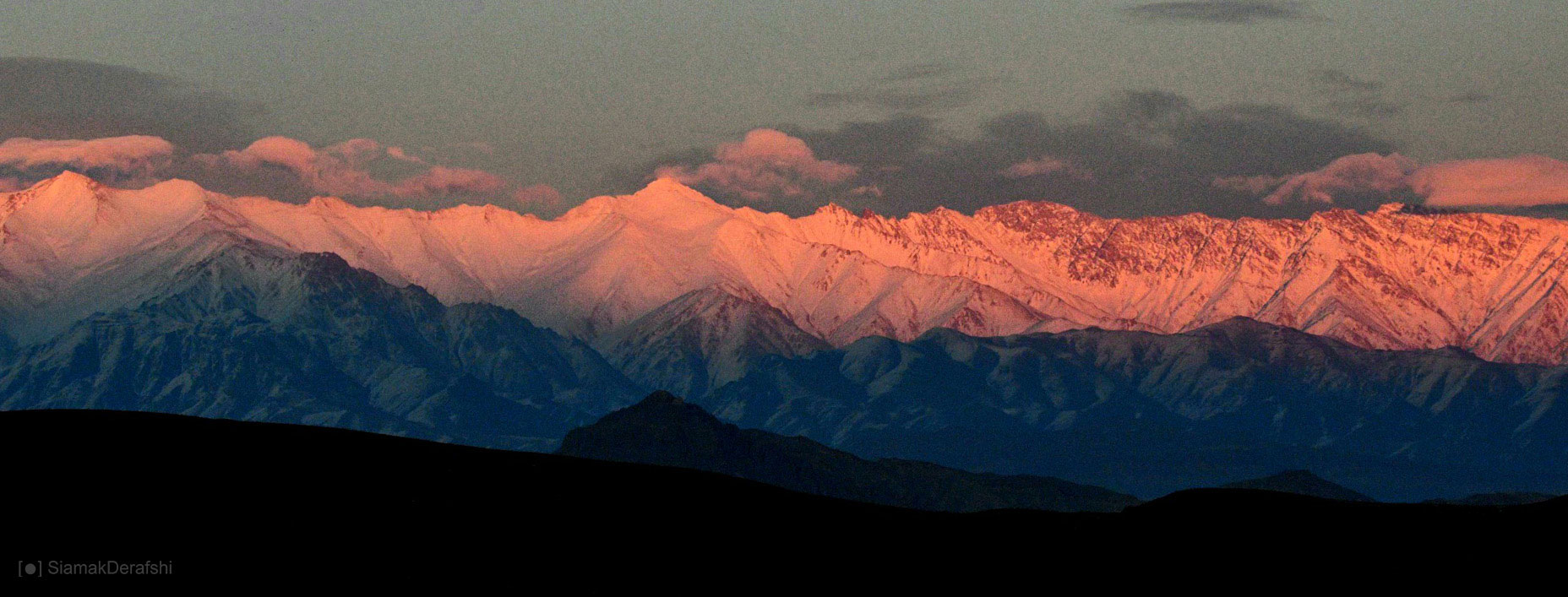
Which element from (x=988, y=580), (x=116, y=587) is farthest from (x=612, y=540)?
(x=116, y=587)

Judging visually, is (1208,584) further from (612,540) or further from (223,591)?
(223,591)

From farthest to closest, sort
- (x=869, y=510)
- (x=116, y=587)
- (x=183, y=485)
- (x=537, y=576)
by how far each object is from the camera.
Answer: (x=869, y=510)
(x=183, y=485)
(x=537, y=576)
(x=116, y=587)

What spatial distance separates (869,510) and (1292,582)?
33997 millimetres

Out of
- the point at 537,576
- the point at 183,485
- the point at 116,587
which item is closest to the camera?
the point at 116,587

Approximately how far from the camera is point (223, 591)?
333ft

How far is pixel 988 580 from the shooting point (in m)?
122

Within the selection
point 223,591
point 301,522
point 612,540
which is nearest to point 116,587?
point 223,591

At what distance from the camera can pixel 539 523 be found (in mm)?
124812

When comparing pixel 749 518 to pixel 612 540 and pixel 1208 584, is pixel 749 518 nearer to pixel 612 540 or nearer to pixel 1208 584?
pixel 612 540

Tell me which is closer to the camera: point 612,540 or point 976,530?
point 612,540

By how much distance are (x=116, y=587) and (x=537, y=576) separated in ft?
76.3

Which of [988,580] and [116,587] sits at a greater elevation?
[116,587]

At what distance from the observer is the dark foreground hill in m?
112

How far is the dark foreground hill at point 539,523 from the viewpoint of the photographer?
4397 inches
